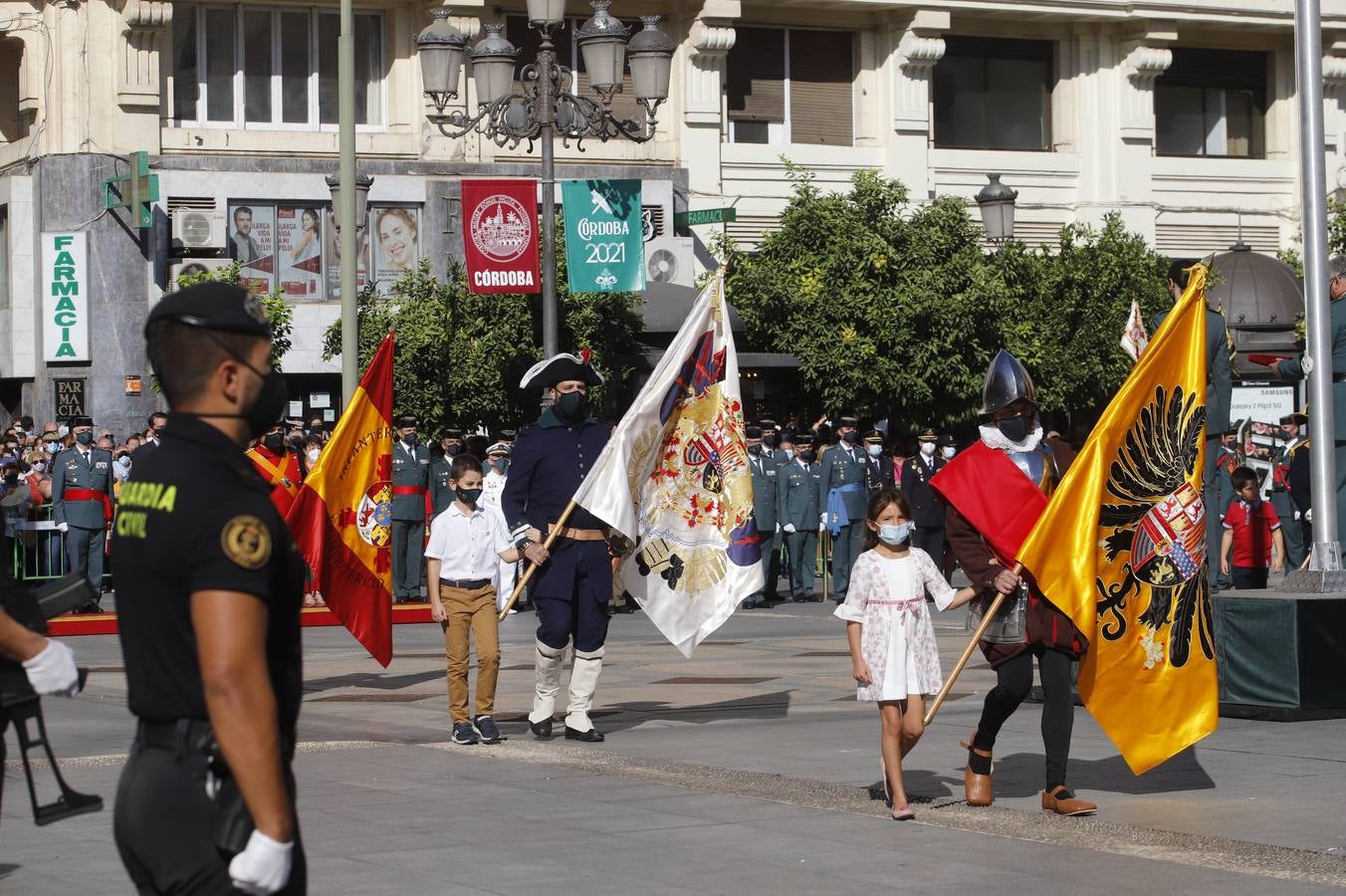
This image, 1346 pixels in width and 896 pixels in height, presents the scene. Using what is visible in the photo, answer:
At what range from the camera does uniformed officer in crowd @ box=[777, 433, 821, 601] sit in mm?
24359

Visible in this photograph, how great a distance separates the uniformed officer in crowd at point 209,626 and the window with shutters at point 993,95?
34.0 meters

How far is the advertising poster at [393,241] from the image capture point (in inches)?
1268

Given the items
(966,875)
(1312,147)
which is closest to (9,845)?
(966,875)

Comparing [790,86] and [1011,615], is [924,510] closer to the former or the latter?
[790,86]

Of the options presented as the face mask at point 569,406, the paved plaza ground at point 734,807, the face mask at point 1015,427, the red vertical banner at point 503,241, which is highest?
the red vertical banner at point 503,241

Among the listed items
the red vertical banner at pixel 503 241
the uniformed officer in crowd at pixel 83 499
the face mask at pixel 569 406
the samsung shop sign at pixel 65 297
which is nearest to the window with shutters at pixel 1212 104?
the red vertical banner at pixel 503 241

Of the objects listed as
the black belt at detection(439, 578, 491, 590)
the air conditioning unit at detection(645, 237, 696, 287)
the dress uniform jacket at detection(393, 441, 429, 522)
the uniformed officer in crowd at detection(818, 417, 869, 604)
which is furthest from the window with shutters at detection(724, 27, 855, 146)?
the black belt at detection(439, 578, 491, 590)

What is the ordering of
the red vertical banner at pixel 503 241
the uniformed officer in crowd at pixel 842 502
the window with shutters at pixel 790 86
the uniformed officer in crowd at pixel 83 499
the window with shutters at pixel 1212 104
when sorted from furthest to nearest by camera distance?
1. the window with shutters at pixel 1212 104
2. the window with shutters at pixel 790 86
3. the uniformed officer in crowd at pixel 842 502
4. the red vertical banner at pixel 503 241
5. the uniformed officer in crowd at pixel 83 499

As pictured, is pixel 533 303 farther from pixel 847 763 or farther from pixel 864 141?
pixel 847 763

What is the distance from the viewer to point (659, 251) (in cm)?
3347

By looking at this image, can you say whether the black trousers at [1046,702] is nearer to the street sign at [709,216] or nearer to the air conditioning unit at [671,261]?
the street sign at [709,216]

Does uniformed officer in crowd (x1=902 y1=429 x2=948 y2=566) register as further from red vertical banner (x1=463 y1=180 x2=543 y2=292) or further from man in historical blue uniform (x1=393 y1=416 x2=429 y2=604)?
man in historical blue uniform (x1=393 y1=416 x2=429 y2=604)

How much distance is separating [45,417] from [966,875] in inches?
1033

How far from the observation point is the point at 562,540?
38.3 feet
